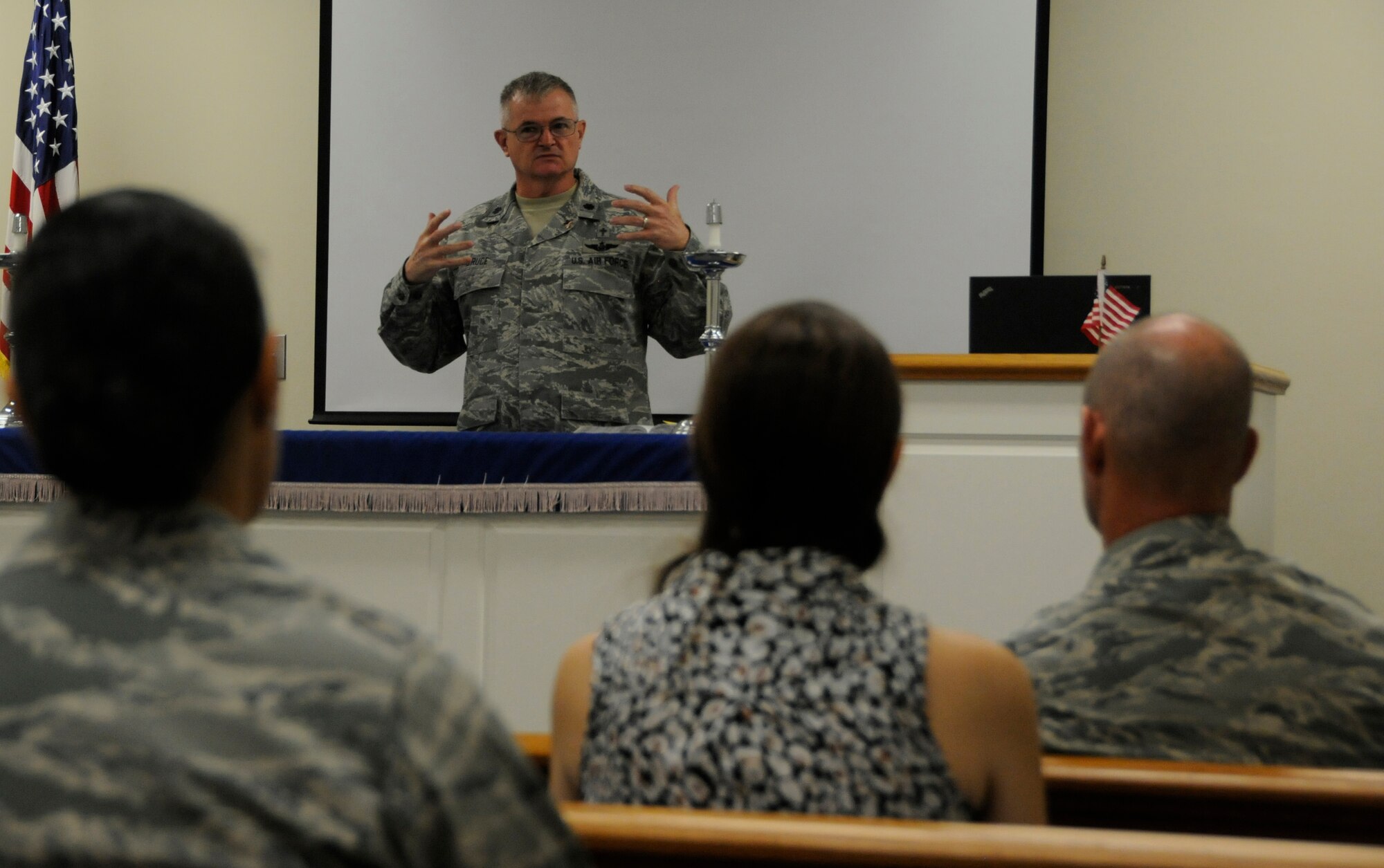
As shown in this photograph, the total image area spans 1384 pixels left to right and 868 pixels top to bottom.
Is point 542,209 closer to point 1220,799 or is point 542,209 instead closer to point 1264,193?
point 1264,193

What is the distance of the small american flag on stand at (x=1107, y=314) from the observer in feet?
10.5

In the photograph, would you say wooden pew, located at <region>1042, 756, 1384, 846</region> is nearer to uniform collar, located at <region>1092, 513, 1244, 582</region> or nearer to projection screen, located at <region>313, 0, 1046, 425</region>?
uniform collar, located at <region>1092, 513, 1244, 582</region>

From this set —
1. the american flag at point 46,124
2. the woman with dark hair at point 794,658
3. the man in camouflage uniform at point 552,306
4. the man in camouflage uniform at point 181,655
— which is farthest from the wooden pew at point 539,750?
the american flag at point 46,124

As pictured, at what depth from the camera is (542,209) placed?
3828mm

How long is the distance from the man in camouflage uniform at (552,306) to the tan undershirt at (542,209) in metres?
0.02

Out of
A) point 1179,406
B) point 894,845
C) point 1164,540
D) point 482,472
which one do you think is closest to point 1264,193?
point 482,472

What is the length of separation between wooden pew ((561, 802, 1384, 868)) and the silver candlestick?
212 centimetres

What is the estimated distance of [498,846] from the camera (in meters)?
0.72

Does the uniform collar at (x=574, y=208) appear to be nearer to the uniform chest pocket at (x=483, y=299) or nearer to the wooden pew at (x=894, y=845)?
the uniform chest pocket at (x=483, y=299)

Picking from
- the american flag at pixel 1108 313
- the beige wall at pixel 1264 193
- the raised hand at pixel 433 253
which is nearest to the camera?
the american flag at pixel 1108 313

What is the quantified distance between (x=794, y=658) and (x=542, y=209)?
9.51 feet

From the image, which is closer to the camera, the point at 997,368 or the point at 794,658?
the point at 794,658

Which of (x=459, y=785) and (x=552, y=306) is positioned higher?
(x=552, y=306)

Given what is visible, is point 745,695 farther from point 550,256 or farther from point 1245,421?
point 550,256
